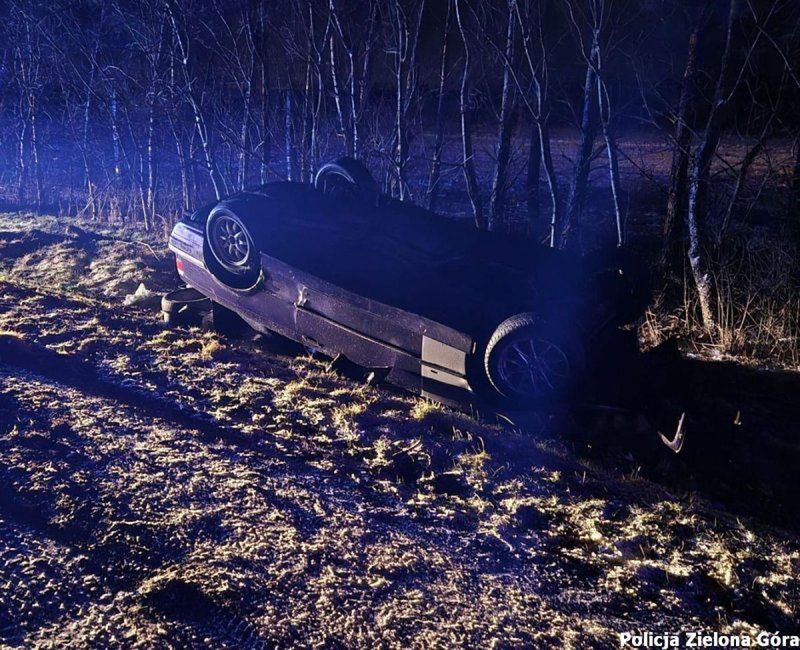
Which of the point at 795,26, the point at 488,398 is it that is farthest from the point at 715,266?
the point at 488,398

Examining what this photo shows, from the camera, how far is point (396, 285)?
13.7 ft

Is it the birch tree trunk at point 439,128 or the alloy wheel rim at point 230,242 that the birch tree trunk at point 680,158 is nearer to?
the birch tree trunk at point 439,128

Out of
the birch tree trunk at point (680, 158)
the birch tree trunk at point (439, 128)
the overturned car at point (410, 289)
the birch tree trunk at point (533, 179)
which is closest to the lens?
the overturned car at point (410, 289)

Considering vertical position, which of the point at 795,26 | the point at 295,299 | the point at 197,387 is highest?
the point at 795,26

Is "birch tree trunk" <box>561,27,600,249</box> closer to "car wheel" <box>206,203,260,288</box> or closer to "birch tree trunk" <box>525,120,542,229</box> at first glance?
"birch tree trunk" <box>525,120,542,229</box>

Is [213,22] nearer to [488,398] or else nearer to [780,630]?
[488,398]

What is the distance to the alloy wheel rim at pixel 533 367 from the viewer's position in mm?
3545

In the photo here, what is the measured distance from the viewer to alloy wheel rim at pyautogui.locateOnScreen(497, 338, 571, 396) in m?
3.54

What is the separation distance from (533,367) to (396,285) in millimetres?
1179

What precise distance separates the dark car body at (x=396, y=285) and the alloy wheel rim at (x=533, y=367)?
0.17m

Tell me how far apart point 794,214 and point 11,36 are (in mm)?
14156

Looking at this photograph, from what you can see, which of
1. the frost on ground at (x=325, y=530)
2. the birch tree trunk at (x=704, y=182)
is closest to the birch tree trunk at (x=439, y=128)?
the birch tree trunk at (x=704, y=182)

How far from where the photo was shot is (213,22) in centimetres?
924

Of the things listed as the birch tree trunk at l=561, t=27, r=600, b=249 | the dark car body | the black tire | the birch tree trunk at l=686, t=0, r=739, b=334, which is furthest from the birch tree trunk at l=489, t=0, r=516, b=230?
the black tire
